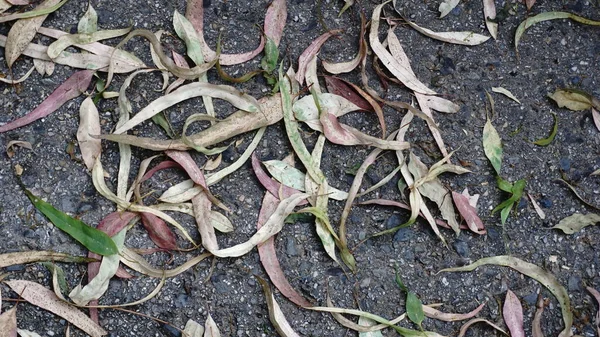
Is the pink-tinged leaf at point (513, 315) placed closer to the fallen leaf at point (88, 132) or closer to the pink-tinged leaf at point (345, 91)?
the pink-tinged leaf at point (345, 91)

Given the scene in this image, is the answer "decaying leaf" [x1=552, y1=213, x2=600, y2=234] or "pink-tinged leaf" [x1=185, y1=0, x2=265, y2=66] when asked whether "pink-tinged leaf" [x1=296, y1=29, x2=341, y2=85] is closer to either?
"pink-tinged leaf" [x1=185, y1=0, x2=265, y2=66]

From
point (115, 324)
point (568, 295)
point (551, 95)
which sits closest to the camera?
point (115, 324)

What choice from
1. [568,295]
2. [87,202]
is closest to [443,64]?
[568,295]

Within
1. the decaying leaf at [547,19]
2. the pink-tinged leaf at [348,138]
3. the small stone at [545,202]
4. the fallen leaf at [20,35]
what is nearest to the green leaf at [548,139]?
the small stone at [545,202]

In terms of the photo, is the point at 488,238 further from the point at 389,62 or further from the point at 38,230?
the point at 38,230

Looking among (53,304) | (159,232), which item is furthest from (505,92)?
(53,304)
